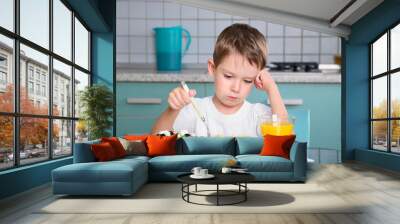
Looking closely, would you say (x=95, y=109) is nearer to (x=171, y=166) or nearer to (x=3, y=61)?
(x=171, y=166)

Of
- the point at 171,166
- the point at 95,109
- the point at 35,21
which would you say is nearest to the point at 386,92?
the point at 171,166

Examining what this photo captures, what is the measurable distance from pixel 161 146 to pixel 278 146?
1.63m

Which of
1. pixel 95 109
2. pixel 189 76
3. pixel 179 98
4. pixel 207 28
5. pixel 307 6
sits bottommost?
pixel 95 109

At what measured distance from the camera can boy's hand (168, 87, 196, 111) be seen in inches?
314

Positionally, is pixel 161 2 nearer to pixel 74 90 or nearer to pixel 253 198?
pixel 74 90

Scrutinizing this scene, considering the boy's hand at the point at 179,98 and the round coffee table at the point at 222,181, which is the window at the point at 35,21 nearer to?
the round coffee table at the point at 222,181

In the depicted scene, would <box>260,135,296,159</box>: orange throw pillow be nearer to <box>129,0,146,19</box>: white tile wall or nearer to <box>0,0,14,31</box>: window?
<box>0,0,14,31</box>: window

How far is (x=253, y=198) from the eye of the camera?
4535 mm

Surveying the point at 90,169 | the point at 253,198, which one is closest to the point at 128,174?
the point at 90,169

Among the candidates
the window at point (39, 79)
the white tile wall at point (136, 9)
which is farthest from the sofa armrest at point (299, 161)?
the white tile wall at point (136, 9)

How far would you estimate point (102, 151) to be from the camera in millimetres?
5324

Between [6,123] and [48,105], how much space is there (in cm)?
127

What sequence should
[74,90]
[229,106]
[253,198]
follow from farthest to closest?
[229,106], [74,90], [253,198]

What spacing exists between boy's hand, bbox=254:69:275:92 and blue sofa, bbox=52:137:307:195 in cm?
150
